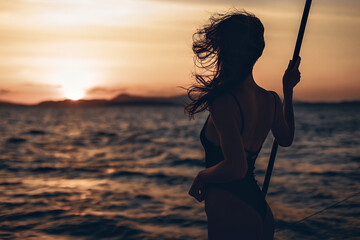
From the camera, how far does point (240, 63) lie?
194cm

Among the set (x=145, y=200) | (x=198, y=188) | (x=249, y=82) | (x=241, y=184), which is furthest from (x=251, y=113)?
(x=145, y=200)

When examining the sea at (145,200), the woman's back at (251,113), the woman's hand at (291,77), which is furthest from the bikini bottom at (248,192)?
the sea at (145,200)

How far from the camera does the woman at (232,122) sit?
1873mm

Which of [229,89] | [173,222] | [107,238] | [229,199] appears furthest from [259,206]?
[173,222]

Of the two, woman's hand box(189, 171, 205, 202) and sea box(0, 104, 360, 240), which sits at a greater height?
woman's hand box(189, 171, 205, 202)

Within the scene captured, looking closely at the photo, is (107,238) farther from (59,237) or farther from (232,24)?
(232,24)

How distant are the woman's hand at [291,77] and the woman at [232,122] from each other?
178mm

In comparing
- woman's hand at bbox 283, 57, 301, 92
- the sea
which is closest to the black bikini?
woman's hand at bbox 283, 57, 301, 92

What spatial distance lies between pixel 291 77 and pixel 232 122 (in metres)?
0.67

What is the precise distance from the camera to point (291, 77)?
2301mm

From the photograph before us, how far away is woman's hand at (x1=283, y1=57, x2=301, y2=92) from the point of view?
7.52 feet

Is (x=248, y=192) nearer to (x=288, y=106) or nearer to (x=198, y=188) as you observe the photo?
(x=198, y=188)

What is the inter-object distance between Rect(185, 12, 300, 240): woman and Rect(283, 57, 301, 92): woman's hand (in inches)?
7.0

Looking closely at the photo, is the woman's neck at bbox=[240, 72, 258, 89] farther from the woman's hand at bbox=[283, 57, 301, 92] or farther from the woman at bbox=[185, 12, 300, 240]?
the woman's hand at bbox=[283, 57, 301, 92]
